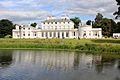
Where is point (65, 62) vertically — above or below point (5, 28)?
below

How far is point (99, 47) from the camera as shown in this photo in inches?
2137

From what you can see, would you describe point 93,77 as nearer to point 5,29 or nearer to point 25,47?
point 25,47

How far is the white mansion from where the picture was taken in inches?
3735

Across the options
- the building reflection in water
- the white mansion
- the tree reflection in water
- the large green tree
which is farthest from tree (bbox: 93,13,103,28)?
the tree reflection in water

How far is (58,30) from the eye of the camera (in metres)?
101

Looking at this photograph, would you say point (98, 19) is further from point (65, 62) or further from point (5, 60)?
point (5, 60)

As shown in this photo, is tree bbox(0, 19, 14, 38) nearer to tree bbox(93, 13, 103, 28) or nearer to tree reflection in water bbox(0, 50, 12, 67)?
tree bbox(93, 13, 103, 28)

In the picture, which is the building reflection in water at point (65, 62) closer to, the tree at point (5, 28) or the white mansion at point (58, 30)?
the white mansion at point (58, 30)

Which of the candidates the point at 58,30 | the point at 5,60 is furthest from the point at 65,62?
the point at 58,30

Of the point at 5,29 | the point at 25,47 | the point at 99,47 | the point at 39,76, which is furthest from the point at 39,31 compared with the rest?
the point at 39,76

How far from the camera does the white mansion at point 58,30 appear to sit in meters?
94.9

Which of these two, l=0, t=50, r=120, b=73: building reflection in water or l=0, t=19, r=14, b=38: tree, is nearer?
l=0, t=50, r=120, b=73: building reflection in water

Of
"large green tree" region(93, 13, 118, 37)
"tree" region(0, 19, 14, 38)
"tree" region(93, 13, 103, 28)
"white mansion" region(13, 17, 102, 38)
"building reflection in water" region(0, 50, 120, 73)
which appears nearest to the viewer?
"building reflection in water" region(0, 50, 120, 73)

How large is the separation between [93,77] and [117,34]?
80840mm
